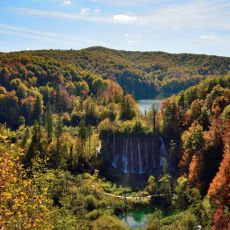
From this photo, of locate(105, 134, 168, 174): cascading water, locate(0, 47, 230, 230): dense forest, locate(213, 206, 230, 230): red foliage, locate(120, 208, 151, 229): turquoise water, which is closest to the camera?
locate(213, 206, 230, 230): red foliage

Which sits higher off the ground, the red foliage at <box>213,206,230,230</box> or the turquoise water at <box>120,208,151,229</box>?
the red foliage at <box>213,206,230,230</box>

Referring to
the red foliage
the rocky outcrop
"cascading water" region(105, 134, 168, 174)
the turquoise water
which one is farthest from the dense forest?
the turquoise water

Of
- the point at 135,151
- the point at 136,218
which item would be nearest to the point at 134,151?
the point at 135,151

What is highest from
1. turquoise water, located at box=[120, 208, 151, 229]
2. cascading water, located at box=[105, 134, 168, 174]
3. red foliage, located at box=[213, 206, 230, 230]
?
red foliage, located at box=[213, 206, 230, 230]

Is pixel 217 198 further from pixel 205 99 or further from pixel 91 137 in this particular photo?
pixel 91 137

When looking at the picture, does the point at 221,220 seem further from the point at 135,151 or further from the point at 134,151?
the point at 134,151

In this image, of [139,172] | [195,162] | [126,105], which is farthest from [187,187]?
[126,105]

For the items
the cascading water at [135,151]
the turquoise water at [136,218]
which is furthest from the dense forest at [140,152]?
the turquoise water at [136,218]

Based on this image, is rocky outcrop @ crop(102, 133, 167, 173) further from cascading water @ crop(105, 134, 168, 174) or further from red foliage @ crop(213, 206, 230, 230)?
red foliage @ crop(213, 206, 230, 230)

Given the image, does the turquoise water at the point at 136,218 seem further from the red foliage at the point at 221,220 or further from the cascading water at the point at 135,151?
the cascading water at the point at 135,151
